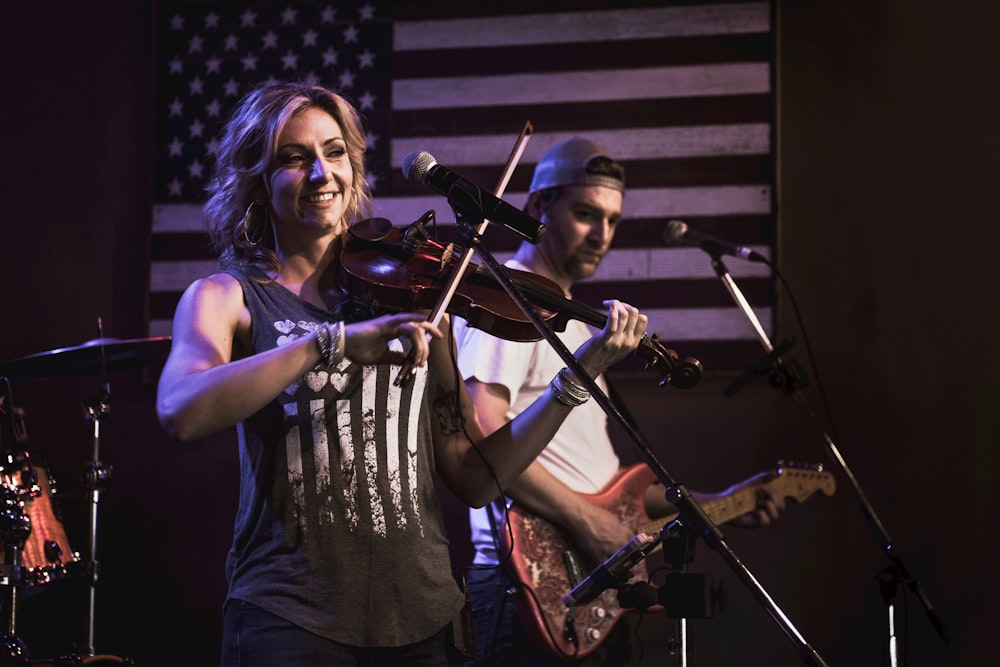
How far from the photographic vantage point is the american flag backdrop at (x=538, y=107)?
13.0 feet

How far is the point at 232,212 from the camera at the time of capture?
7.25 ft

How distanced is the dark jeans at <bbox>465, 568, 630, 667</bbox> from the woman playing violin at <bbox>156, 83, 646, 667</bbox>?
0.87 m

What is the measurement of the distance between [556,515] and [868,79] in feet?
7.51

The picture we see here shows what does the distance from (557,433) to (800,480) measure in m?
0.91

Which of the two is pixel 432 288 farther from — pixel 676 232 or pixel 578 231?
pixel 578 231

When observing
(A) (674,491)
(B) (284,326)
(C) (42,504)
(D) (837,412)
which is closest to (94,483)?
(C) (42,504)

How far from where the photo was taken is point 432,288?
2104mm

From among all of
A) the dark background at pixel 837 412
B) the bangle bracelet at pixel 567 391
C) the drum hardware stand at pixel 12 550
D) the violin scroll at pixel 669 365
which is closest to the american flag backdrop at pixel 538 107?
the dark background at pixel 837 412

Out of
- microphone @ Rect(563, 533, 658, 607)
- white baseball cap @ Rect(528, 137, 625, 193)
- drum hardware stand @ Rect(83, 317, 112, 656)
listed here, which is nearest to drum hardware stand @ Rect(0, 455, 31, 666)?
drum hardware stand @ Rect(83, 317, 112, 656)

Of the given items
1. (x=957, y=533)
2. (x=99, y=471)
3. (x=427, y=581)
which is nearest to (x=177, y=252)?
(x=99, y=471)

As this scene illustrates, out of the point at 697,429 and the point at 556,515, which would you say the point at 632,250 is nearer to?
the point at 697,429

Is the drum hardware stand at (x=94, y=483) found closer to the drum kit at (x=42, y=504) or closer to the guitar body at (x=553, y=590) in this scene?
the drum kit at (x=42, y=504)

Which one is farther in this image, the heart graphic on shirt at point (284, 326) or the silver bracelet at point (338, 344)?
the heart graphic on shirt at point (284, 326)

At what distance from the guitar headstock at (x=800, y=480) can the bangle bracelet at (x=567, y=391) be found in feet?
5.08
